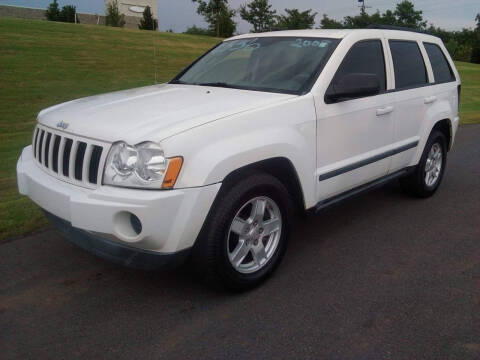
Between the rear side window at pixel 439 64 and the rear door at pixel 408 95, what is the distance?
222 millimetres

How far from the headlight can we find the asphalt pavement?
89 cm

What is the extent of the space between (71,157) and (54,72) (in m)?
12.7

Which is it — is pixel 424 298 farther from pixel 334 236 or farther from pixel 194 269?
pixel 194 269

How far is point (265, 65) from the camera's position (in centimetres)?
434

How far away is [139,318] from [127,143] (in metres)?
1.11

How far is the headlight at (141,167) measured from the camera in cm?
289

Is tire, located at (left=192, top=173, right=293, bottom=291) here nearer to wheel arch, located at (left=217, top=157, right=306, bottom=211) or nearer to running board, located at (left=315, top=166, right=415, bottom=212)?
wheel arch, located at (left=217, top=157, right=306, bottom=211)


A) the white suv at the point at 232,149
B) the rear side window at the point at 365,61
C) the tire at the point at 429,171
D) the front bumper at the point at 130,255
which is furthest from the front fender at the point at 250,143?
the tire at the point at 429,171

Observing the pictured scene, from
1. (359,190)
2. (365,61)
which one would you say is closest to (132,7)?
(365,61)

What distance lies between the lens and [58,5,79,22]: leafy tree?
44269 mm

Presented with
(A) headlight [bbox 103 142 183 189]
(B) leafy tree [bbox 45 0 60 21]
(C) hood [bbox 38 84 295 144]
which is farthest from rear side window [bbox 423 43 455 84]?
(B) leafy tree [bbox 45 0 60 21]

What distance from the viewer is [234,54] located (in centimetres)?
476

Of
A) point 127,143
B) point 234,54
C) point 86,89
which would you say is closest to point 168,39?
point 86,89

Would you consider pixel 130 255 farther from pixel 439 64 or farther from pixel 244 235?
pixel 439 64
